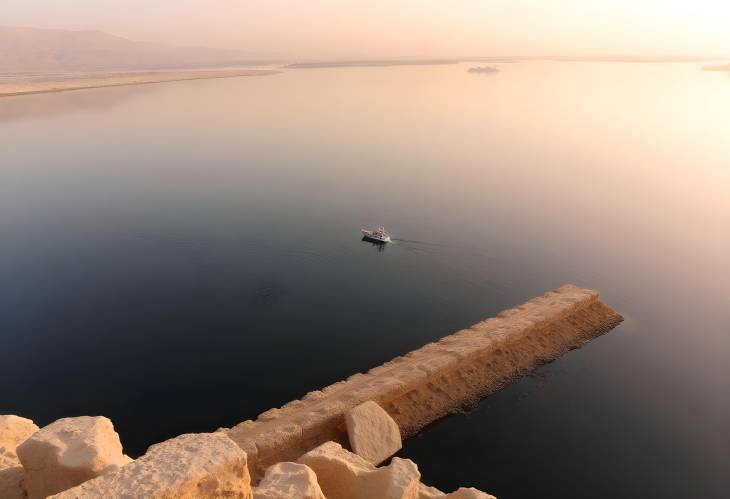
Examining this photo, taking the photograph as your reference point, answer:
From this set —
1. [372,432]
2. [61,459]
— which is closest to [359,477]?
[372,432]

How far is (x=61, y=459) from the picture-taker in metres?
9.17

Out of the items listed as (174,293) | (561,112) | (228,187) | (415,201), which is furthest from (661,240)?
(561,112)

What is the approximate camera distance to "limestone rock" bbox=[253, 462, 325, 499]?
385 inches

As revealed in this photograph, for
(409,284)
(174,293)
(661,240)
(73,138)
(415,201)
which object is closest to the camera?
(174,293)

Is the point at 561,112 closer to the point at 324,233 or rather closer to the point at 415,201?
the point at 415,201

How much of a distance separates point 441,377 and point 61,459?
15949 mm

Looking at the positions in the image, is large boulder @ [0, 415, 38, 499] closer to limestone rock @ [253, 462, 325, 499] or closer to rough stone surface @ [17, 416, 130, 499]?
rough stone surface @ [17, 416, 130, 499]

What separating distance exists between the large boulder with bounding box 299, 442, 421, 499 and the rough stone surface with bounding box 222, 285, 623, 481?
475 cm

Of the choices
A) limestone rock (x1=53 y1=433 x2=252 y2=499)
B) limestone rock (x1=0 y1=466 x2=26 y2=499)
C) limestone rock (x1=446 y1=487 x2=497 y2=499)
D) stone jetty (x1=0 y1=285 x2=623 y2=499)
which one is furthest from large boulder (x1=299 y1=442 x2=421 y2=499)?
limestone rock (x1=0 y1=466 x2=26 y2=499)

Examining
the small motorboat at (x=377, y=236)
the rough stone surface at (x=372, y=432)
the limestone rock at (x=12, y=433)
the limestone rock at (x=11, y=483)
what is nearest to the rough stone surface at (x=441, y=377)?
the rough stone surface at (x=372, y=432)

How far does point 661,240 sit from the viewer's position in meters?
38.0

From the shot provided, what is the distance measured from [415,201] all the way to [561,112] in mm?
66486

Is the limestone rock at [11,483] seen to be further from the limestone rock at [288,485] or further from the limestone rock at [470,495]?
the limestone rock at [470,495]

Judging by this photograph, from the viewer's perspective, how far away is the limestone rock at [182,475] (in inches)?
284
